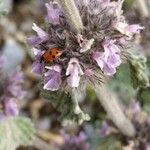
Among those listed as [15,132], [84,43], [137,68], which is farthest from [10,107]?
[84,43]

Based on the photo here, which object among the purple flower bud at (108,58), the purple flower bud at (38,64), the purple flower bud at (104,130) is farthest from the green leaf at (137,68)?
the purple flower bud at (104,130)

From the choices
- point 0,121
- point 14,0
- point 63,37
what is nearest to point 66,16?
point 63,37

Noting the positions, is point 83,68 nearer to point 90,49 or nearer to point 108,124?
point 90,49

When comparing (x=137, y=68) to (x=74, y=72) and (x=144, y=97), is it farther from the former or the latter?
(x=144, y=97)

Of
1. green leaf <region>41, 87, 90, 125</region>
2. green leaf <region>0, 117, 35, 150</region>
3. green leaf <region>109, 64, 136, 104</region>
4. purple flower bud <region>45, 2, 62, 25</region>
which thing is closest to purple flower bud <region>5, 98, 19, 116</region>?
green leaf <region>0, 117, 35, 150</region>

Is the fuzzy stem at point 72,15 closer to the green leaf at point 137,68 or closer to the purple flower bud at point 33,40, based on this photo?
the purple flower bud at point 33,40

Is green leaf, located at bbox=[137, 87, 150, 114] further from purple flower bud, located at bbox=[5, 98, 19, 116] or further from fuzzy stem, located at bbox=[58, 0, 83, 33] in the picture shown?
fuzzy stem, located at bbox=[58, 0, 83, 33]
